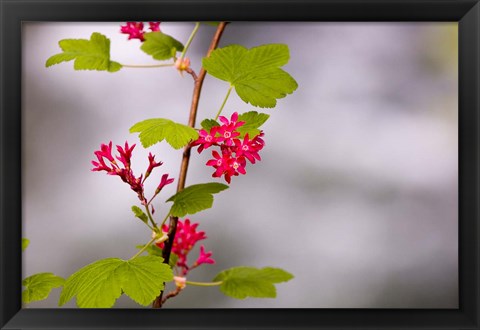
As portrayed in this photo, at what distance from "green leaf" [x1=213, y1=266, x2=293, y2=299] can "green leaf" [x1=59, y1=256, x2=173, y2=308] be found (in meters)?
0.23

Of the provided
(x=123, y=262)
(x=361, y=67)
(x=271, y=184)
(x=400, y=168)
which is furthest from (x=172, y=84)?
(x=123, y=262)

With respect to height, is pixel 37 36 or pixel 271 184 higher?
pixel 37 36

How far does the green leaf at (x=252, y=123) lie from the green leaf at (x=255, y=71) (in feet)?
0.07

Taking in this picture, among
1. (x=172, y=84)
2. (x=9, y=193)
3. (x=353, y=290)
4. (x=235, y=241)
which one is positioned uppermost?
(x=172, y=84)

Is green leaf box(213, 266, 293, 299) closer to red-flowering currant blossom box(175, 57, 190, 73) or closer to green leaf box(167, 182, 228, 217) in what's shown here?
green leaf box(167, 182, 228, 217)

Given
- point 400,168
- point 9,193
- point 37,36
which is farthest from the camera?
point 400,168

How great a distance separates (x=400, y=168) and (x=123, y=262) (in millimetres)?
924

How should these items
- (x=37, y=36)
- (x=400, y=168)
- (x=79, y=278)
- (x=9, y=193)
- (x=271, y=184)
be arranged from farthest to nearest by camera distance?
(x=271, y=184) < (x=400, y=168) < (x=37, y=36) < (x=9, y=193) < (x=79, y=278)

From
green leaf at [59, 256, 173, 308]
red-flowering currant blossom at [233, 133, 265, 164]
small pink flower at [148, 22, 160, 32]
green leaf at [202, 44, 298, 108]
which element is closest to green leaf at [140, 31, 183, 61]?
small pink flower at [148, 22, 160, 32]

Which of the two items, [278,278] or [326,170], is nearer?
[278,278]

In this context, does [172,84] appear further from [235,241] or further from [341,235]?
[341,235]

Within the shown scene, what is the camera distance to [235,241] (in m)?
1.54

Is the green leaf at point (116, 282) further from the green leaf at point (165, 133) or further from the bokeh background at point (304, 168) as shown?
the bokeh background at point (304, 168)

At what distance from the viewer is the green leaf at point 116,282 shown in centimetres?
Answer: 70
